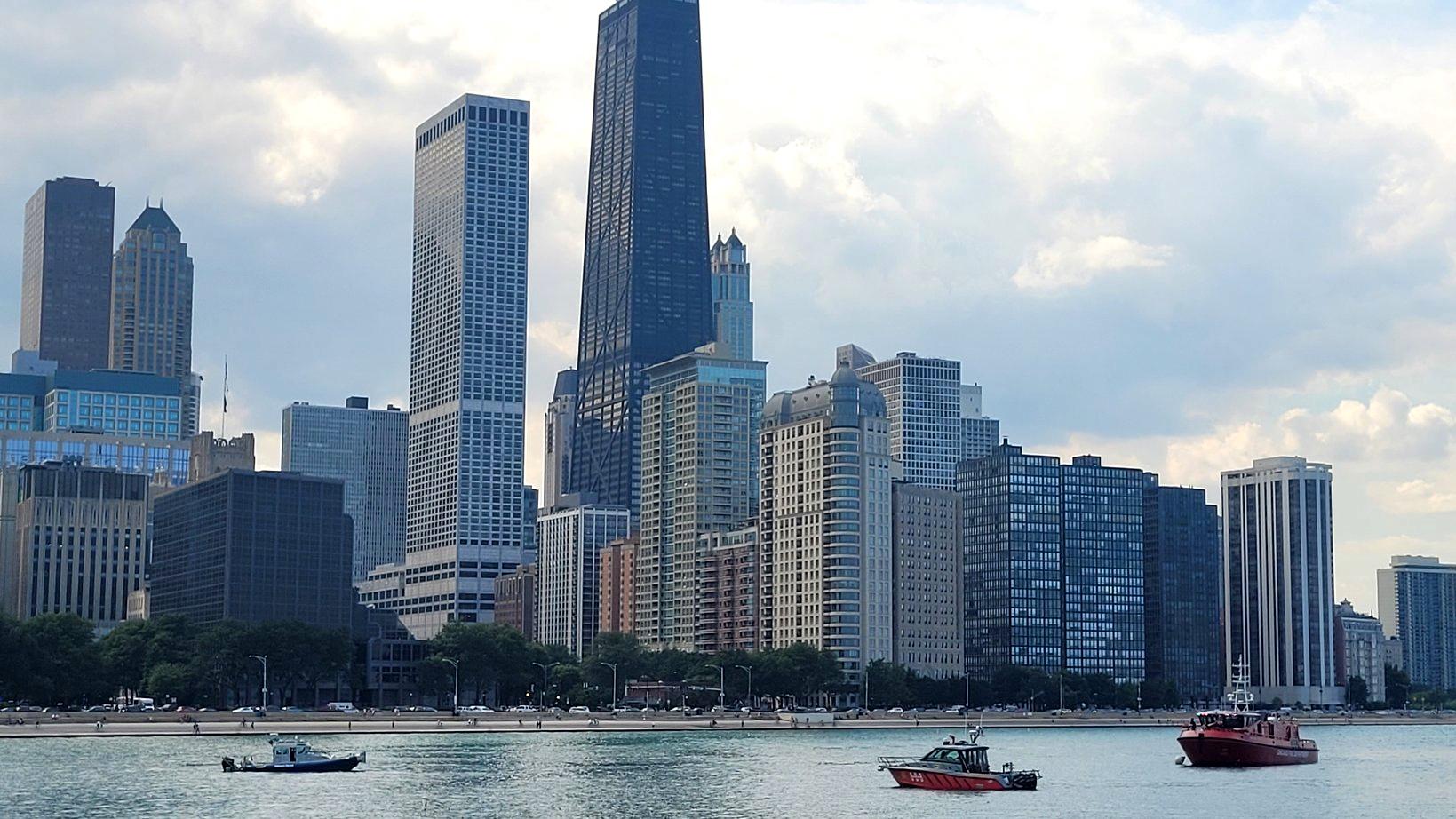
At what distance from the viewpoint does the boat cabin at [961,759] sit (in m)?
180

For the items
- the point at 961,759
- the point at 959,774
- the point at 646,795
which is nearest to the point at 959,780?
the point at 959,774

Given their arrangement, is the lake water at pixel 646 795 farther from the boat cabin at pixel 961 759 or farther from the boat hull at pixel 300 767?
the boat cabin at pixel 961 759

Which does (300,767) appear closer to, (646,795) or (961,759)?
(646,795)

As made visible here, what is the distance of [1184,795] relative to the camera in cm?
17125

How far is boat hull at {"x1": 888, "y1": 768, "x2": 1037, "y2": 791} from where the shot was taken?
17912 cm

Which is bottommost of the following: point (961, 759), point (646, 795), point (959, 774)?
point (646, 795)

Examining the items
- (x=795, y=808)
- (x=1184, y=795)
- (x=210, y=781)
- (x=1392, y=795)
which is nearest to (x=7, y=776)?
(x=210, y=781)

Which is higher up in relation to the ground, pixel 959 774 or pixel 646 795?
pixel 959 774

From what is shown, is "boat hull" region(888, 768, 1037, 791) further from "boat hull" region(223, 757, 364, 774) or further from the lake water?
"boat hull" region(223, 757, 364, 774)

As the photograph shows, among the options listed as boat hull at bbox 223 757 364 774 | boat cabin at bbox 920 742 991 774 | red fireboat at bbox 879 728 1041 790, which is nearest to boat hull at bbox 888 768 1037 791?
red fireboat at bbox 879 728 1041 790

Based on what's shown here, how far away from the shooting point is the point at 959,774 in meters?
179

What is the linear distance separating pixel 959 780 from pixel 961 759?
2.19 meters

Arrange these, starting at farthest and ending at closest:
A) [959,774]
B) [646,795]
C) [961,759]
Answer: [961,759], [959,774], [646,795]

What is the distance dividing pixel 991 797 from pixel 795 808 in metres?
23.3
